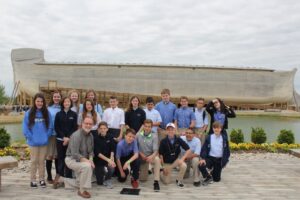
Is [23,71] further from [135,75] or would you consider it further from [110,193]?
[110,193]

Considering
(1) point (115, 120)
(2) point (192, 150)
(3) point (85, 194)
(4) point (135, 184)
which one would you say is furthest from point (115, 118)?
(3) point (85, 194)

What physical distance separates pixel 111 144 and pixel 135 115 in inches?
37.2

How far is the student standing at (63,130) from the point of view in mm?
5965

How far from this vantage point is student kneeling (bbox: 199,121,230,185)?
6613mm

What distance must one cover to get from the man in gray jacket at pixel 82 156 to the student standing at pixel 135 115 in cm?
123

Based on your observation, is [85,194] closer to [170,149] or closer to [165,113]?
[170,149]

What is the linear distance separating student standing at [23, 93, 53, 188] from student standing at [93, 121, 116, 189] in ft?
2.93

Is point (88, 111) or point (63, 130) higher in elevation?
point (88, 111)

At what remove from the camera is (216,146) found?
675 centimetres

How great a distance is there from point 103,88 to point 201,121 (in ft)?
193

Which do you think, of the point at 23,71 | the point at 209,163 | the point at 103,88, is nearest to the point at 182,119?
the point at 209,163

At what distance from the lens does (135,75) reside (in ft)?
217

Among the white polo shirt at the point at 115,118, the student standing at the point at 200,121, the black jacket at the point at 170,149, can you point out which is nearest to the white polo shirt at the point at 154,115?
the white polo shirt at the point at 115,118

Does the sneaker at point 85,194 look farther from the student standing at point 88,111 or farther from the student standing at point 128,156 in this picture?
the student standing at point 88,111
